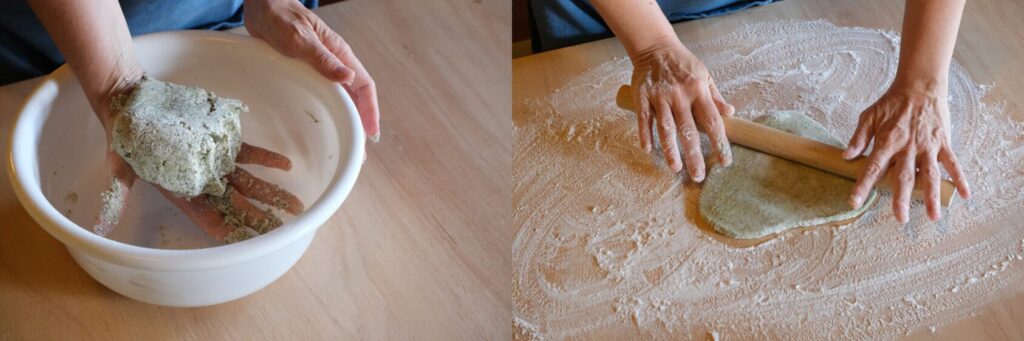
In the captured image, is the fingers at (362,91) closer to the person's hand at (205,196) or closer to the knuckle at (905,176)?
the person's hand at (205,196)

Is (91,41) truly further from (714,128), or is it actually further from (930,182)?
(930,182)

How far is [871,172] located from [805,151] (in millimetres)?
88

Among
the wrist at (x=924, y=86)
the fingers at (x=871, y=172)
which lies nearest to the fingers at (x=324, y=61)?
A: the fingers at (x=871, y=172)

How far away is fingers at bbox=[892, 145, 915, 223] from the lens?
112 cm

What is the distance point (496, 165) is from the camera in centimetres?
110

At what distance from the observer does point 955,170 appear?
115 cm

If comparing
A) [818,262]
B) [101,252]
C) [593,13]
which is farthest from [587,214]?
[101,252]

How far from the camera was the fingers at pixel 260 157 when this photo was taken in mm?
1021

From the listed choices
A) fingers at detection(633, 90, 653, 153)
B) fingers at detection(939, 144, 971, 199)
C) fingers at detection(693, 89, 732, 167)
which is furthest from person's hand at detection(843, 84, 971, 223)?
fingers at detection(633, 90, 653, 153)

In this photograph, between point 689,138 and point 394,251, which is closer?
point 394,251

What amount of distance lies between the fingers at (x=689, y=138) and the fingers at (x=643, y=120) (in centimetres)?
4

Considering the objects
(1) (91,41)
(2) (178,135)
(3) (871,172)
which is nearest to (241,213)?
(2) (178,135)

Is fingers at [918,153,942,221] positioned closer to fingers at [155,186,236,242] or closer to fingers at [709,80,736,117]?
fingers at [709,80,736,117]

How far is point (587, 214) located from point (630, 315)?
0.52 ft
